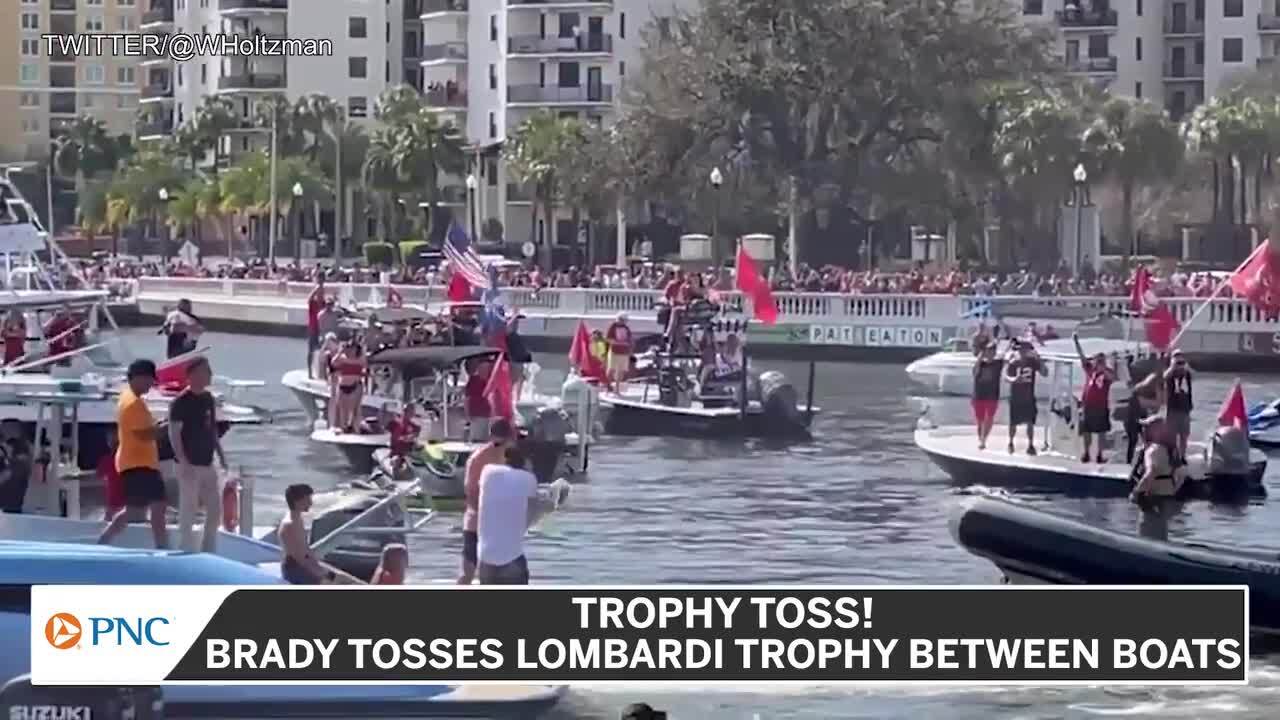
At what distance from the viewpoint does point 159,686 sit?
14.5m

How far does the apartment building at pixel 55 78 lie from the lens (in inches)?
5556

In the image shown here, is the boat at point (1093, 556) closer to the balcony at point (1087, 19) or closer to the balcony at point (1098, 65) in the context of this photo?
the balcony at point (1098, 65)

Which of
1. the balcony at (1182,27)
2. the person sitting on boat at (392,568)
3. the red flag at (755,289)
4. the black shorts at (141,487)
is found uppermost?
the balcony at (1182,27)

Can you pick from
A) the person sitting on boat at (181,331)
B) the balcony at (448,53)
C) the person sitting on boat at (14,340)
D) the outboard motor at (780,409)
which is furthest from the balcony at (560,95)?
the person sitting on boat at (14,340)

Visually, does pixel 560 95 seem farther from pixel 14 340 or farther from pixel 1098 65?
pixel 14 340

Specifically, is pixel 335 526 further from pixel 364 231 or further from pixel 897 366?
pixel 364 231

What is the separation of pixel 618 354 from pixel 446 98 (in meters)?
71.3

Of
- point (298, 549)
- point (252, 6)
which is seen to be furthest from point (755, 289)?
point (252, 6)

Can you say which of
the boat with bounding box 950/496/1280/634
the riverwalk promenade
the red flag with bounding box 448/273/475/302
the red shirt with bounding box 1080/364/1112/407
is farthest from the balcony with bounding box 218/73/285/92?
the boat with bounding box 950/496/1280/634

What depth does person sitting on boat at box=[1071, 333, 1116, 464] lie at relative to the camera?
1265 inches

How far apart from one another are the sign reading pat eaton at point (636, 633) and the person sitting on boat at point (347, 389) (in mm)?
19403

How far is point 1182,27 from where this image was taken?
370ft

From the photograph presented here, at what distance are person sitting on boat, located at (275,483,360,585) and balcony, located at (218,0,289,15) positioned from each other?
106074 millimetres

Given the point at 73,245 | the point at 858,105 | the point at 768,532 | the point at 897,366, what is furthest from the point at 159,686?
the point at 73,245
